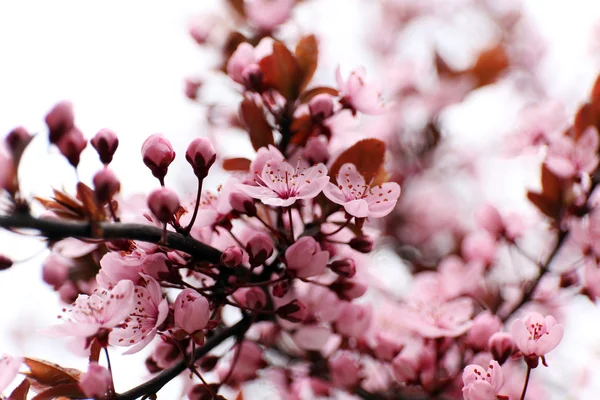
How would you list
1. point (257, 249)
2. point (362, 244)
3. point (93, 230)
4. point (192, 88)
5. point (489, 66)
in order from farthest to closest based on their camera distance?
point (489, 66)
point (192, 88)
point (362, 244)
point (257, 249)
point (93, 230)

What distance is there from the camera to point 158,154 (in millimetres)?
859

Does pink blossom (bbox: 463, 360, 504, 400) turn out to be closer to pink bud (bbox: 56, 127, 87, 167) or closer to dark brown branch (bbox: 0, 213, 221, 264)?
dark brown branch (bbox: 0, 213, 221, 264)

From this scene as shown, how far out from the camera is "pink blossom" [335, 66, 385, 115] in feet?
3.57

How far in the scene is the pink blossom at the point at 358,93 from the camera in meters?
1.09

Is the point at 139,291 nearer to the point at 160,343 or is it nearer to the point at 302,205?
the point at 160,343

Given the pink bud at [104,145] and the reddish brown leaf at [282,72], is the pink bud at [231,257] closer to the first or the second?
the pink bud at [104,145]

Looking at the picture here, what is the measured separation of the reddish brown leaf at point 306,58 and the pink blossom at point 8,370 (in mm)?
704

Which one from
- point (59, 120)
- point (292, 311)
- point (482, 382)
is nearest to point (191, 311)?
point (292, 311)

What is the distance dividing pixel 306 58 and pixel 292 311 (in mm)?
516

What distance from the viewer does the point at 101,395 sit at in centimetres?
76

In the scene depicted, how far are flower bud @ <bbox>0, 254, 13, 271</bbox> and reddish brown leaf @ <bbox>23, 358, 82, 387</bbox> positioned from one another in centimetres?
18

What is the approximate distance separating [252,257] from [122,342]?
0.25 m

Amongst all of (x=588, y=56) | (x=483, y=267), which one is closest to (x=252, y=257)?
(x=483, y=267)

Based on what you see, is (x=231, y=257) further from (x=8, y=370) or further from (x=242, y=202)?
(x=8, y=370)
